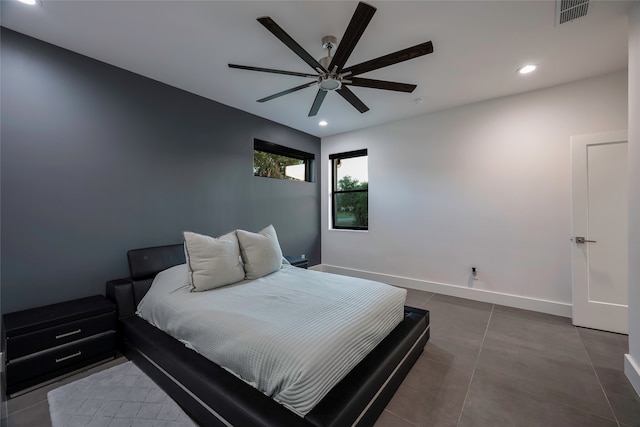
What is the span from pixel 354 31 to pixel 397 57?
1.33 ft

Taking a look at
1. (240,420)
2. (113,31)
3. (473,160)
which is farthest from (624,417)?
(113,31)

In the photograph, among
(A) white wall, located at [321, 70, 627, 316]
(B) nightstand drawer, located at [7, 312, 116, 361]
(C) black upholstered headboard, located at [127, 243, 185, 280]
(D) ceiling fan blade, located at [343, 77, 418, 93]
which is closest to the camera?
(B) nightstand drawer, located at [7, 312, 116, 361]

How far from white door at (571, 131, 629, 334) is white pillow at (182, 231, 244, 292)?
11.9 feet

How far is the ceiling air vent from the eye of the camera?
178 centimetres

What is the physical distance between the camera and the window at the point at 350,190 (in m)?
4.71

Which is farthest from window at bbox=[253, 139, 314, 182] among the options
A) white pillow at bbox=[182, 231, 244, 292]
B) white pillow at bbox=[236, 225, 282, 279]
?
white pillow at bbox=[182, 231, 244, 292]

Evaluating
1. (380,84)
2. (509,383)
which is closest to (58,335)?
(380,84)

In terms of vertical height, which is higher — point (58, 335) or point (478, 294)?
point (58, 335)

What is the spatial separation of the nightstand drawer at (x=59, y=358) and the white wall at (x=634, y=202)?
4015mm

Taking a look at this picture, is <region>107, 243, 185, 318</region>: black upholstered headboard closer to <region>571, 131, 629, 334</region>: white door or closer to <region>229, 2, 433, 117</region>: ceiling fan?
<region>229, 2, 433, 117</region>: ceiling fan

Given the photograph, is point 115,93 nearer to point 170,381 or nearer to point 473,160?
point 170,381

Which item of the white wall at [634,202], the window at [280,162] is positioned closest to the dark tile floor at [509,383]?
the white wall at [634,202]

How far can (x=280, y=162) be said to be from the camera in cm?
448

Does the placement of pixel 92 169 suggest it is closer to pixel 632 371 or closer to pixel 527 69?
pixel 527 69
